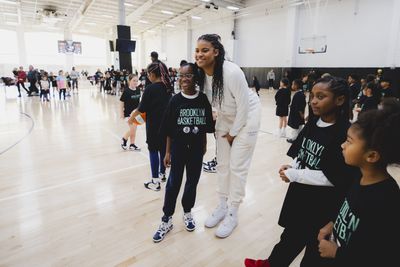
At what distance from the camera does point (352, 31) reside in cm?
1220

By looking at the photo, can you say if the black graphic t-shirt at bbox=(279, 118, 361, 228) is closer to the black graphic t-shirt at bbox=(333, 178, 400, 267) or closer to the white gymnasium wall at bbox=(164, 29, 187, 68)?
the black graphic t-shirt at bbox=(333, 178, 400, 267)

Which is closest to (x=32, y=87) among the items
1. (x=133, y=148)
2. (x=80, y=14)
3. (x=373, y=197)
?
(x=80, y=14)

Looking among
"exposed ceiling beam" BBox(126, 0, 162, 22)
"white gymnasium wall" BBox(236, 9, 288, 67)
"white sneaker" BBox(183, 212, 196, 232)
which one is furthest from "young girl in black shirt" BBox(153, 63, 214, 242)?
"exposed ceiling beam" BBox(126, 0, 162, 22)

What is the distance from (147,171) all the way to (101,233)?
4.59 feet

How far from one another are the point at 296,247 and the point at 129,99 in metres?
3.45

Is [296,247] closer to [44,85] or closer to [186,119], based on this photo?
[186,119]

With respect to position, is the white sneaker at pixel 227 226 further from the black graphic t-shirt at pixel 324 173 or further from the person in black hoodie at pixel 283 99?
the person in black hoodie at pixel 283 99

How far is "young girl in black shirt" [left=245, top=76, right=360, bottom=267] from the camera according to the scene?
1.18 meters

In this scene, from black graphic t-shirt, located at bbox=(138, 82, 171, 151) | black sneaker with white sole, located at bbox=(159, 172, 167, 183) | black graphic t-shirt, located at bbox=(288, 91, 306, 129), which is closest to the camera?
black graphic t-shirt, located at bbox=(138, 82, 171, 151)

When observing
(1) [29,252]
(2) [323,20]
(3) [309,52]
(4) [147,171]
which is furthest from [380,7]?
(1) [29,252]

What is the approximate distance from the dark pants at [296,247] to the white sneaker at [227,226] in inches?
25.4

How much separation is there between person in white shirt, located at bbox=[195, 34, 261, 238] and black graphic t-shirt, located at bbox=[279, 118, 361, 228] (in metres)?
0.56

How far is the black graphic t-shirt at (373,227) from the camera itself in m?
0.79

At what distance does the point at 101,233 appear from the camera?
2115mm
